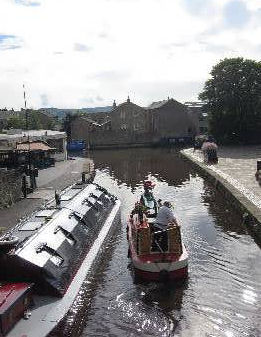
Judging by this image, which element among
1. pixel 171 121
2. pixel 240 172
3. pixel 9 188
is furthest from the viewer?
pixel 171 121

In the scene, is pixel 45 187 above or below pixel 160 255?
above

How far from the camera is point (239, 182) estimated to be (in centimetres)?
3659

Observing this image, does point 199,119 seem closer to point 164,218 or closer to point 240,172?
point 240,172

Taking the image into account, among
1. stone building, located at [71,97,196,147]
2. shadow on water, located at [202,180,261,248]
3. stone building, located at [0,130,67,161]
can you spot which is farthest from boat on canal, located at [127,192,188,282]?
stone building, located at [71,97,196,147]

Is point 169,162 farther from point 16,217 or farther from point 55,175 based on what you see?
point 16,217

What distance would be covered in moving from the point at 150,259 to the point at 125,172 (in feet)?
117

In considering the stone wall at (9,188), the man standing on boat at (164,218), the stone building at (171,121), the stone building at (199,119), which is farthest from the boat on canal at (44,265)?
the stone building at (199,119)

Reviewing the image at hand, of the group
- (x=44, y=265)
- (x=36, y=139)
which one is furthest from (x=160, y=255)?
(x=36, y=139)

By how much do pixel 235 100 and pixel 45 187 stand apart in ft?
165

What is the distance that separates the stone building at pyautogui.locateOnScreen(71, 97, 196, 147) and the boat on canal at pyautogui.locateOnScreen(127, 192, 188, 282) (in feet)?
241

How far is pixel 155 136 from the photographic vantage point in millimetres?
96750

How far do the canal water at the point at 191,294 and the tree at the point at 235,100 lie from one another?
A: 5163cm

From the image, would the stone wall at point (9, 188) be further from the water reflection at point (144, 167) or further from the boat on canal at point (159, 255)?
the water reflection at point (144, 167)

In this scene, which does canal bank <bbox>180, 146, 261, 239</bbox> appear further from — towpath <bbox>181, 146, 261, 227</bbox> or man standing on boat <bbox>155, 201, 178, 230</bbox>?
man standing on boat <bbox>155, 201, 178, 230</bbox>
